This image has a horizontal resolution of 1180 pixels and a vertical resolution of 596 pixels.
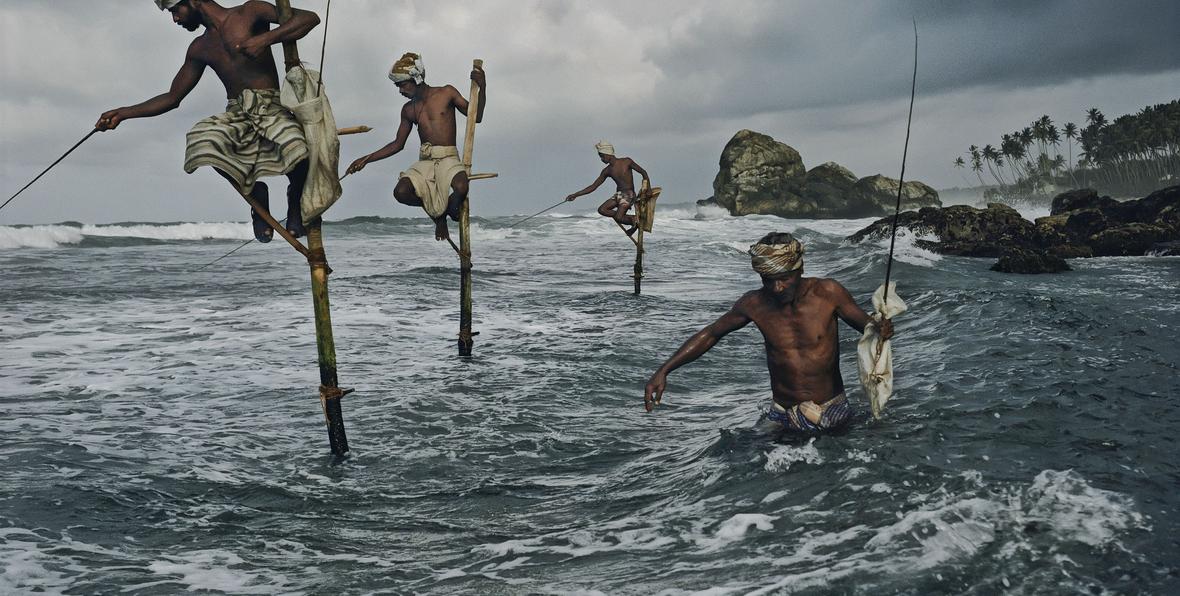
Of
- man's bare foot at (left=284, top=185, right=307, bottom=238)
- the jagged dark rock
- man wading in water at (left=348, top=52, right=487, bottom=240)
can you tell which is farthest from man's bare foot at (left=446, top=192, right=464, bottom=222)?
the jagged dark rock

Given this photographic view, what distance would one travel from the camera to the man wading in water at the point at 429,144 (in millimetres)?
9922

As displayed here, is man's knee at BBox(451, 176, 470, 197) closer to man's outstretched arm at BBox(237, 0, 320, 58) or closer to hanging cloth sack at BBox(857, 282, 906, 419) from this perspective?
man's outstretched arm at BBox(237, 0, 320, 58)

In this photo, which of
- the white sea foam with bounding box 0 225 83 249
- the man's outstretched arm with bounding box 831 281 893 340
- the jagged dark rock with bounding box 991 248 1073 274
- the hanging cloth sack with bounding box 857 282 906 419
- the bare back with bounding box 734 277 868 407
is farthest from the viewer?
the white sea foam with bounding box 0 225 83 249

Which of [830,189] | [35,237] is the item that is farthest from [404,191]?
[830,189]

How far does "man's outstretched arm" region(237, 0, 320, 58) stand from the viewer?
5.96 metres

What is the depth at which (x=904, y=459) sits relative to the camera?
18.7ft

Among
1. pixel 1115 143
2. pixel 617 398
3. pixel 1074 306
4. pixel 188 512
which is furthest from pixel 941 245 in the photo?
pixel 1115 143

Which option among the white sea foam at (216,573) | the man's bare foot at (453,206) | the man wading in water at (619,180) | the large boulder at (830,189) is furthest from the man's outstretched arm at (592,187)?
the large boulder at (830,189)

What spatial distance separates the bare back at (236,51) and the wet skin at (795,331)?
3.38 metres

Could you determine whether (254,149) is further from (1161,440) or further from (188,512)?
(1161,440)

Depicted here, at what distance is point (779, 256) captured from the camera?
558 cm

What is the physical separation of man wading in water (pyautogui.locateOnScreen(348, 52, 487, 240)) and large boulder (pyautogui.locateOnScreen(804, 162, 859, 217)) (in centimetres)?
7015

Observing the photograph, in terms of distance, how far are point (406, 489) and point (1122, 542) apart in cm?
439

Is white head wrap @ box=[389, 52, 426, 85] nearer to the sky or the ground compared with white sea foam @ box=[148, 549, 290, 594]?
nearer to the sky
